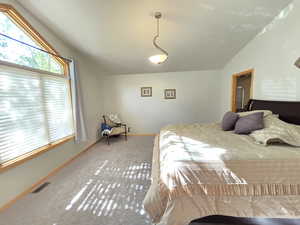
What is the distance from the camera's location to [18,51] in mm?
2068

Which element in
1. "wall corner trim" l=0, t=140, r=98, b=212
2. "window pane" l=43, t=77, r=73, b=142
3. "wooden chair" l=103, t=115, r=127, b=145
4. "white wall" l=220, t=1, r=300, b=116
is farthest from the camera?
"wooden chair" l=103, t=115, r=127, b=145

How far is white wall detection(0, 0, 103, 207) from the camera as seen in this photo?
1.86 metres

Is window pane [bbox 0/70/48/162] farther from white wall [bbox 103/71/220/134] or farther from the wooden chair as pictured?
white wall [bbox 103/71/220/134]

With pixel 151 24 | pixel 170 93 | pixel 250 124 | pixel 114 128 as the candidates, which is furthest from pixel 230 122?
pixel 114 128

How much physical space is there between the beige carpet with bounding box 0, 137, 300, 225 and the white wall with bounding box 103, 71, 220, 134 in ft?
6.95

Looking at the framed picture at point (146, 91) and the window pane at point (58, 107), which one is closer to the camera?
the window pane at point (58, 107)

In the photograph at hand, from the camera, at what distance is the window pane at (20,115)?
1828mm

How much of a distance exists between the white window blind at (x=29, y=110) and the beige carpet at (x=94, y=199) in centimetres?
69

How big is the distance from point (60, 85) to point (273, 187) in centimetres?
360

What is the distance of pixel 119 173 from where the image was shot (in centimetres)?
245

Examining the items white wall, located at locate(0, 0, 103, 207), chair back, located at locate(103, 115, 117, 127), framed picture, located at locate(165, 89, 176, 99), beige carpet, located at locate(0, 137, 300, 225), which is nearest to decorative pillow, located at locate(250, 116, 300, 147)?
beige carpet, located at locate(0, 137, 300, 225)

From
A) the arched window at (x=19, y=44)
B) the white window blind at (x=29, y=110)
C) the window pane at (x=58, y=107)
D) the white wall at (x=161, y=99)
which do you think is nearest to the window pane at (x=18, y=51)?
the arched window at (x=19, y=44)

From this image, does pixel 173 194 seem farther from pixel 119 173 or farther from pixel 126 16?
pixel 126 16

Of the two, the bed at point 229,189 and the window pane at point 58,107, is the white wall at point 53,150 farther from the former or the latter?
the bed at point 229,189
